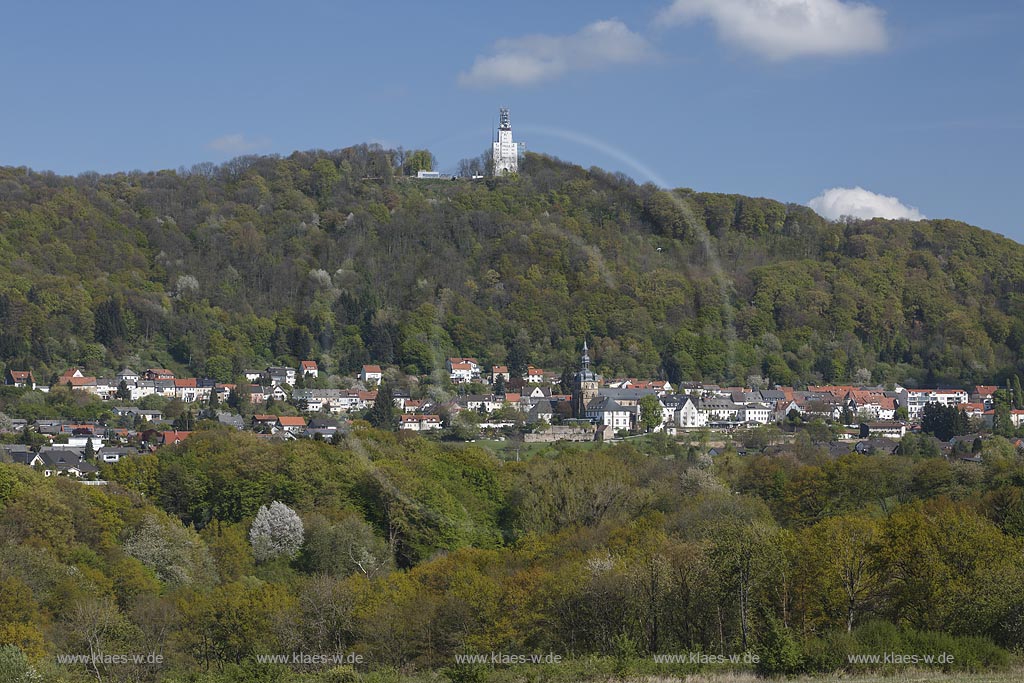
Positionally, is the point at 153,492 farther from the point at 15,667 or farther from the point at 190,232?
the point at 190,232

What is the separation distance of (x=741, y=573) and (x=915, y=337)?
55.1 metres

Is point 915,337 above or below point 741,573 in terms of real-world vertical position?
above

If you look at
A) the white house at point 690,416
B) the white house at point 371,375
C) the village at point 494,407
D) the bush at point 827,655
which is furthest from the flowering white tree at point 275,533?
the white house at point 371,375

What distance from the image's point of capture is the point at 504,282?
70.2m

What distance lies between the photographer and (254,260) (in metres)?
75.1

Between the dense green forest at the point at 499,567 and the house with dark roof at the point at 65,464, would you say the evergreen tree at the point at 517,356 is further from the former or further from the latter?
the dense green forest at the point at 499,567

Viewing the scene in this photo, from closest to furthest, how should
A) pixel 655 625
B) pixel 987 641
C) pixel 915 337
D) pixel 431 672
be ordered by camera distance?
pixel 987 641 → pixel 431 672 → pixel 655 625 → pixel 915 337

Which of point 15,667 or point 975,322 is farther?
point 975,322

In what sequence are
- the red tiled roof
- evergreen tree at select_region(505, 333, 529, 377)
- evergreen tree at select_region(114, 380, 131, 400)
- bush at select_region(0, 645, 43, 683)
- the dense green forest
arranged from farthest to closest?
1. evergreen tree at select_region(505, 333, 529, 377)
2. evergreen tree at select_region(114, 380, 131, 400)
3. the red tiled roof
4. the dense green forest
5. bush at select_region(0, 645, 43, 683)

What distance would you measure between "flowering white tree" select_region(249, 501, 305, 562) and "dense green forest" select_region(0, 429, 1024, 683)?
0.06m

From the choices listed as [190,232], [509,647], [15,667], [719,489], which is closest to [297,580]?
[509,647]

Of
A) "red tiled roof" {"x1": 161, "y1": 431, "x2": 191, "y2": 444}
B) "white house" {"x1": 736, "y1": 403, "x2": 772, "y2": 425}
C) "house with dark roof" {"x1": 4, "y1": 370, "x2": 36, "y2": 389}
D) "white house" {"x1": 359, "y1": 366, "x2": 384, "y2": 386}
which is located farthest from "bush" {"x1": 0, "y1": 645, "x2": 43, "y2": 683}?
"white house" {"x1": 359, "y1": 366, "x2": 384, "y2": 386}

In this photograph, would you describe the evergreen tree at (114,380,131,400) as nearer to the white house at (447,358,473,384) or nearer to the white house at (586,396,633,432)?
the white house at (447,358,473,384)

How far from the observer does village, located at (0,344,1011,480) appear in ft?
160
